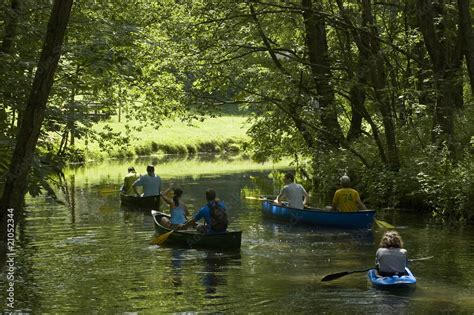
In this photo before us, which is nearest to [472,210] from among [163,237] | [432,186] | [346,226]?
[432,186]

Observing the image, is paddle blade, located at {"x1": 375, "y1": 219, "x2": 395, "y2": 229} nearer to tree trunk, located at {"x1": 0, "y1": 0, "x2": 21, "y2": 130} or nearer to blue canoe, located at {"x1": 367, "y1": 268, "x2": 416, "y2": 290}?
blue canoe, located at {"x1": 367, "y1": 268, "x2": 416, "y2": 290}

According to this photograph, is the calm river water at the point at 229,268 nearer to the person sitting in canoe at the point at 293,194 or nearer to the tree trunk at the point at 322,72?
the person sitting in canoe at the point at 293,194

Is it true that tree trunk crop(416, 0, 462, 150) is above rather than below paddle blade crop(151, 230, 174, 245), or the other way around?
above

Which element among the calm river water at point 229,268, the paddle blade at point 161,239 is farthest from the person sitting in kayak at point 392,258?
the paddle blade at point 161,239

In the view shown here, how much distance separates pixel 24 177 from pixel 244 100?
1807cm

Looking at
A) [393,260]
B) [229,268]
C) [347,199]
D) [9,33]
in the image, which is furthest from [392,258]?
[347,199]

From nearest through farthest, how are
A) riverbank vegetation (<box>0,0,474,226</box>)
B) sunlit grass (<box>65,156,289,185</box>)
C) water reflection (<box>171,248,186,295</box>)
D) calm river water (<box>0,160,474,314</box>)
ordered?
calm river water (<box>0,160,474,314</box>) → water reflection (<box>171,248,186,295</box>) → riverbank vegetation (<box>0,0,474,226</box>) → sunlit grass (<box>65,156,289,185</box>)

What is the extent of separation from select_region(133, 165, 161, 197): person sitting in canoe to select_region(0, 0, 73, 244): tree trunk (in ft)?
53.7

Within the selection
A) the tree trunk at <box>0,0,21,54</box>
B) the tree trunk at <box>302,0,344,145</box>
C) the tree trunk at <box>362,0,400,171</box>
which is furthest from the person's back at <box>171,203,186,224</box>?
the tree trunk at <box>302,0,344,145</box>

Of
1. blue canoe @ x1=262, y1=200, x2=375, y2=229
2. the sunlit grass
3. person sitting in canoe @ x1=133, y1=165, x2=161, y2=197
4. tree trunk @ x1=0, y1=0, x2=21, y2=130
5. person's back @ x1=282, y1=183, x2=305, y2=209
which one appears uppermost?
tree trunk @ x1=0, y1=0, x2=21, y2=130

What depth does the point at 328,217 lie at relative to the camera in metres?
19.9

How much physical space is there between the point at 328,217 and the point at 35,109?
12365 mm

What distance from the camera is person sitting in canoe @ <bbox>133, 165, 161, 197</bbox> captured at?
83.0 feet

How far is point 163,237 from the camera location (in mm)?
17328
